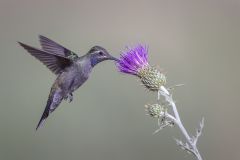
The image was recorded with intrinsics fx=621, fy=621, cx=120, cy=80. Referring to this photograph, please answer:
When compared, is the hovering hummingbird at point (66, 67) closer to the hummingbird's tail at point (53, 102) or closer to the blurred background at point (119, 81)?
the hummingbird's tail at point (53, 102)

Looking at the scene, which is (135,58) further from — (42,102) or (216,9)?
(216,9)

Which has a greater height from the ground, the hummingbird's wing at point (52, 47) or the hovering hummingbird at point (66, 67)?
the hummingbird's wing at point (52, 47)

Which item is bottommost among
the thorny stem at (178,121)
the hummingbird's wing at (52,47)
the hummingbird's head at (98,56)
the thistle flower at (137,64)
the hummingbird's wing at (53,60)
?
the thorny stem at (178,121)

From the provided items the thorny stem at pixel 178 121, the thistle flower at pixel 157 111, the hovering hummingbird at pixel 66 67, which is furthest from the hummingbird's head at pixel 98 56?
the thistle flower at pixel 157 111

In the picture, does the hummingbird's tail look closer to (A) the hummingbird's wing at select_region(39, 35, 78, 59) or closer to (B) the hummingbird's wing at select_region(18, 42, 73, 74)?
(B) the hummingbird's wing at select_region(18, 42, 73, 74)

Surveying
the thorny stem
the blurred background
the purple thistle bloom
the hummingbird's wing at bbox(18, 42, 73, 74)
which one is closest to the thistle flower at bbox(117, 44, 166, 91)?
the purple thistle bloom
